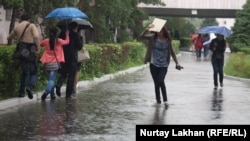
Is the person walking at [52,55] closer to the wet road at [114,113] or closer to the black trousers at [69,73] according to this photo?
the black trousers at [69,73]

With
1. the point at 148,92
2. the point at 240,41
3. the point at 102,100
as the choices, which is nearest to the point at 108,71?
the point at 148,92

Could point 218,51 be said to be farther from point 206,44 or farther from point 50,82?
point 206,44

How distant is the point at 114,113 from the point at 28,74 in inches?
95.0

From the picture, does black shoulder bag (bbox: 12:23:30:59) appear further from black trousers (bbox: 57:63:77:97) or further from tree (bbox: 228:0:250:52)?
tree (bbox: 228:0:250:52)

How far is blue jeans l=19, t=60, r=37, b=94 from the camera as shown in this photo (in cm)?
→ 1273

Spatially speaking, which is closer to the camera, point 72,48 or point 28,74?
point 28,74

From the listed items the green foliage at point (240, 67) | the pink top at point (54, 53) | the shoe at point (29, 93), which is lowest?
the green foliage at point (240, 67)

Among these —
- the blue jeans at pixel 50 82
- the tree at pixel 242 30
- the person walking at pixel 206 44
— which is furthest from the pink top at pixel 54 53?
the tree at pixel 242 30

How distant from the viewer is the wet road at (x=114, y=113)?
30.7 ft

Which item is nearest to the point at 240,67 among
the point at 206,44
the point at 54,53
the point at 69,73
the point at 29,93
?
the point at 69,73

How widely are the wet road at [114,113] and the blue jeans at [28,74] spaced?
0.45 metres

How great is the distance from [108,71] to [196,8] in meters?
31.5

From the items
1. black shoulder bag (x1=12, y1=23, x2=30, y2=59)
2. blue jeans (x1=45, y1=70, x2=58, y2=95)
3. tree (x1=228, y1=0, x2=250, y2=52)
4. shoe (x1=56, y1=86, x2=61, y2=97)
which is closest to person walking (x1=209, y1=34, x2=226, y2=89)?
shoe (x1=56, y1=86, x2=61, y2=97)

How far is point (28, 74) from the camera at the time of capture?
12.9 m
